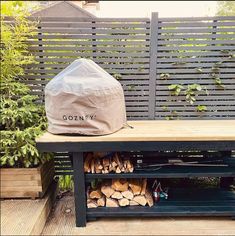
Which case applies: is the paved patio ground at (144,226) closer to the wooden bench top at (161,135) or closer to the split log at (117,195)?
the split log at (117,195)

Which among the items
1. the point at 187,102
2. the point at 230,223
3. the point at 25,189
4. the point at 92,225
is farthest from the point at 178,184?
the point at 25,189

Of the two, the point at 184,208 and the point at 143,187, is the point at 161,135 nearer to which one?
the point at 143,187

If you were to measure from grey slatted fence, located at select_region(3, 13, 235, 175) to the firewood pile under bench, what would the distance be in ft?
1.01

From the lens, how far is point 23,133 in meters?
1.79

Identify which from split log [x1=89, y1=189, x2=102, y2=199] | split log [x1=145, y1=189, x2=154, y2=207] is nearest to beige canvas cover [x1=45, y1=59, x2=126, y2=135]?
split log [x1=89, y1=189, x2=102, y2=199]

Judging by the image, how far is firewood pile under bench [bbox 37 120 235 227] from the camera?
5.40 ft

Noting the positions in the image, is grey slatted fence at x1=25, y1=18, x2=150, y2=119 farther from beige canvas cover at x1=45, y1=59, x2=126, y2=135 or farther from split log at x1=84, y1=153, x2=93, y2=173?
split log at x1=84, y1=153, x2=93, y2=173

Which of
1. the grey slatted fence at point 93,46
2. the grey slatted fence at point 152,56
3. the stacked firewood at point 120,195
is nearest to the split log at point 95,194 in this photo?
the stacked firewood at point 120,195

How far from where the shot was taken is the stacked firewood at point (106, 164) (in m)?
1.83

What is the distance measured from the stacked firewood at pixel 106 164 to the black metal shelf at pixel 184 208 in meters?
0.35

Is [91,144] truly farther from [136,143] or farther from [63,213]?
[63,213]

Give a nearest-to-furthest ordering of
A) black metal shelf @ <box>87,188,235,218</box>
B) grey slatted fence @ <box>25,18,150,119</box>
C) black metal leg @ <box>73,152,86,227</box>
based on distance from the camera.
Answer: black metal leg @ <box>73,152,86,227</box>
black metal shelf @ <box>87,188,235,218</box>
grey slatted fence @ <box>25,18,150,119</box>

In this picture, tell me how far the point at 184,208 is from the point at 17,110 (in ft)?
5.39

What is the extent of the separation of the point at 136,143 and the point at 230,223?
3.66 feet
